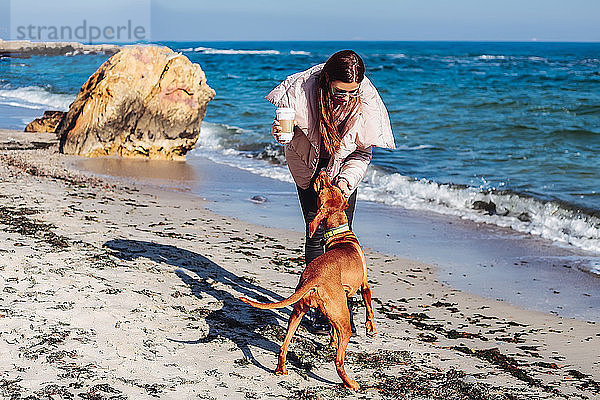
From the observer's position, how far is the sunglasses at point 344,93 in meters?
3.81

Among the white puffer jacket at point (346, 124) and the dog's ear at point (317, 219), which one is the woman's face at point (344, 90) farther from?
the dog's ear at point (317, 219)

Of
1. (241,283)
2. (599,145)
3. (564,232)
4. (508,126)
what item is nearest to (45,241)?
(241,283)

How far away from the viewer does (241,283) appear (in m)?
5.37

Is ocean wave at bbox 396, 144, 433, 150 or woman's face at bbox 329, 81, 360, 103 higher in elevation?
woman's face at bbox 329, 81, 360, 103

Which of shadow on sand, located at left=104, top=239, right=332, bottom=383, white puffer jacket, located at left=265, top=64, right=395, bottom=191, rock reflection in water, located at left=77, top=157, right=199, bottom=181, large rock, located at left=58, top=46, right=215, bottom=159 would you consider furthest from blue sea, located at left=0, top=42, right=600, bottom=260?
white puffer jacket, located at left=265, top=64, right=395, bottom=191

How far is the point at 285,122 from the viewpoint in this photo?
3697 millimetres

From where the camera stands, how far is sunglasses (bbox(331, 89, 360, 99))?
3.81 metres

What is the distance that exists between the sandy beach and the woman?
1.18 meters

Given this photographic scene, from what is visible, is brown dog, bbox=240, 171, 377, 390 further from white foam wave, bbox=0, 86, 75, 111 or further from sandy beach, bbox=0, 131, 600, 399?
white foam wave, bbox=0, 86, 75, 111

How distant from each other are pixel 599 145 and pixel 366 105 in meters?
12.6

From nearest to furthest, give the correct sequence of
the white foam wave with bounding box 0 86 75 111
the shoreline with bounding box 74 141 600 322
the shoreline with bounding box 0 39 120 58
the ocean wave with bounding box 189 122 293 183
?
the shoreline with bounding box 74 141 600 322 → the ocean wave with bounding box 189 122 293 183 → the white foam wave with bounding box 0 86 75 111 → the shoreline with bounding box 0 39 120 58

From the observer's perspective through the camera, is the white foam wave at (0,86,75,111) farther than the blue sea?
Yes

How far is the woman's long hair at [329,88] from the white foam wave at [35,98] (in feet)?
59.0

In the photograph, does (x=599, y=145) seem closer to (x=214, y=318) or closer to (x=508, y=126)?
(x=508, y=126)
